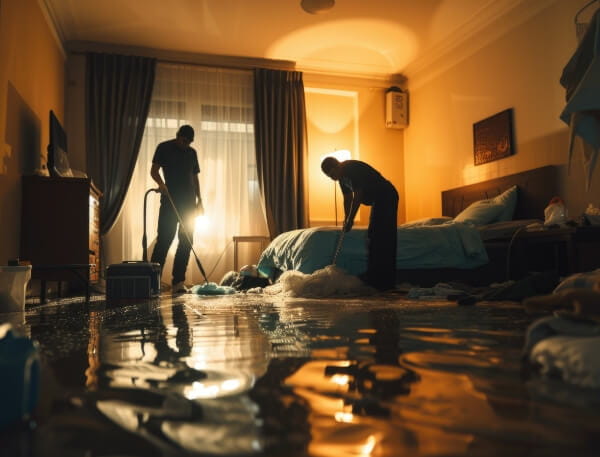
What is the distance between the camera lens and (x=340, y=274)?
3.12 m

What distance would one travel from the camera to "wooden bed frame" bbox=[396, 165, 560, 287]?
147 inches

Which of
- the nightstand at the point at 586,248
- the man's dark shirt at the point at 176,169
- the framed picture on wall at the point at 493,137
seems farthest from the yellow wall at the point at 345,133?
the nightstand at the point at 586,248

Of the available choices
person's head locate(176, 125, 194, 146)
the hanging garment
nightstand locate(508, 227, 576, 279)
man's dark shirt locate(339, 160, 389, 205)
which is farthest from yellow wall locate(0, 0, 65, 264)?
nightstand locate(508, 227, 576, 279)

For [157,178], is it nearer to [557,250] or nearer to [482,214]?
[482,214]

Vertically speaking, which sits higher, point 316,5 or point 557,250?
point 316,5

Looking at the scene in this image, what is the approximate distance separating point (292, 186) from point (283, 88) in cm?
126

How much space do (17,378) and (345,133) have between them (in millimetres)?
6202

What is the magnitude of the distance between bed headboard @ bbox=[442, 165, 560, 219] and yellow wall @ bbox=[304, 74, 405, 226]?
5.46 ft

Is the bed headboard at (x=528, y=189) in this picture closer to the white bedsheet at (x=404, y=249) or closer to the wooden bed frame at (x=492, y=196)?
the wooden bed frame at (x=492, y=196)

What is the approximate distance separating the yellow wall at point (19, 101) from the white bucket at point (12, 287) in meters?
1.02

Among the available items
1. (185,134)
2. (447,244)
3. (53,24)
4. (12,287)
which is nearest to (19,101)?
(185,134)

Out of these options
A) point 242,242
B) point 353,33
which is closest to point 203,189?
point 242,242

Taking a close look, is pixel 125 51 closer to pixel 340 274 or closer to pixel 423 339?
pixel 340 274

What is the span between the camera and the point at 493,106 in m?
5.05
